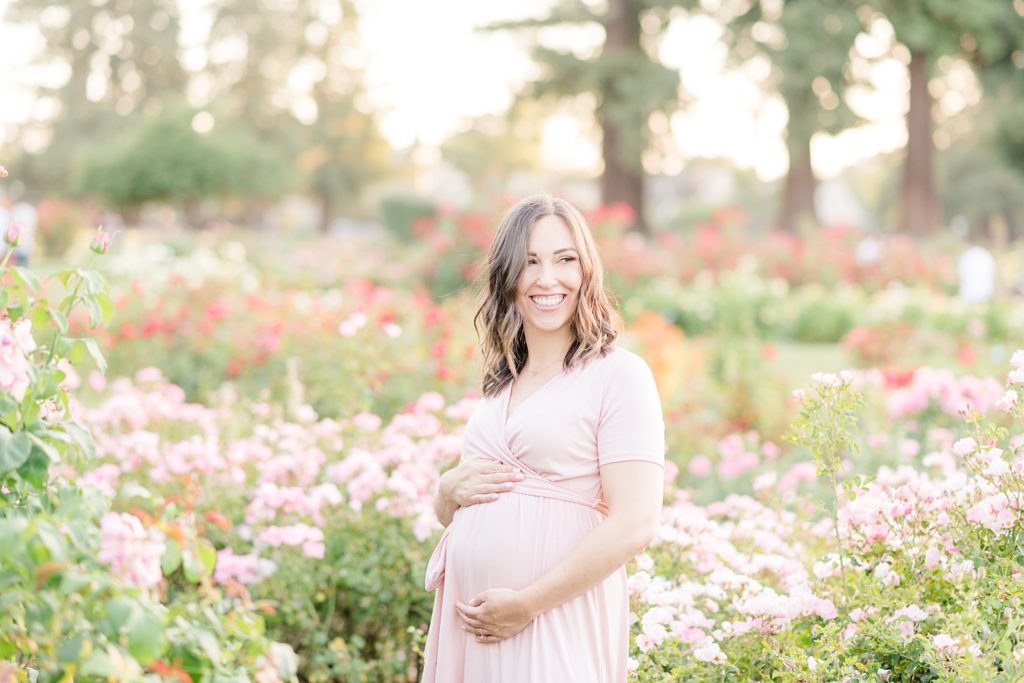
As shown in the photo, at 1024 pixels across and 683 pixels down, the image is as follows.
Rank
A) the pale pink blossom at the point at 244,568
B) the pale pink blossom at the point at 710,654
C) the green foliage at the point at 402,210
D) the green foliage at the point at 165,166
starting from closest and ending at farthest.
A: the pale pink blossom at the point at 710,654, the pale pink blossom at the point at 244,568, the green foliage at the point at 402,210, the green foliage at the point at 165,166

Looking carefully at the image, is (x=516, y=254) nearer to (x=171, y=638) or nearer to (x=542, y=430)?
(x=542, y=430)

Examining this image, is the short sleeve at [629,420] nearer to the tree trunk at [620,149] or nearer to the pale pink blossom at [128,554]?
the pale pink blossom at [128,554]

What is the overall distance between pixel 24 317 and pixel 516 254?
102 centimetres

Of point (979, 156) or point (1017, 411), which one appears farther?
point (979, 156)

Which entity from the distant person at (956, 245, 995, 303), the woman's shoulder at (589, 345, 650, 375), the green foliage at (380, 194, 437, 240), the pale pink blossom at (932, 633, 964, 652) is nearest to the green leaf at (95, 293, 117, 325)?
the woman's shoulder at (589, 345, 650, 375)

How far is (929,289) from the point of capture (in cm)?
1489

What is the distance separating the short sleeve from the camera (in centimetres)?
209

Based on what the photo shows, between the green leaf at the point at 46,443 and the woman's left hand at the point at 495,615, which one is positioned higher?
the green leaf at the point at 46,443

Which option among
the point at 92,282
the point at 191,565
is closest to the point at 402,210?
the point at 92,282

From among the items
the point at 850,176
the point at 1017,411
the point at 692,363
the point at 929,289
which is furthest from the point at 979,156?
the point at 1017,411

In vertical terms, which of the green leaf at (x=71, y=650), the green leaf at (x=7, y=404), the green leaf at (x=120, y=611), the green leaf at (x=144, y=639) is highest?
the green leaf at (x=7, y=404)

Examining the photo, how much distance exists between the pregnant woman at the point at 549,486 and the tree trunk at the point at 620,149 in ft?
68.3

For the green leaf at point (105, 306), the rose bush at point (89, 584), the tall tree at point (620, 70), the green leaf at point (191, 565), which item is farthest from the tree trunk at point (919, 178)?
the green leaf at point (191, 565)

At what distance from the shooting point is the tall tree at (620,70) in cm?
2223
